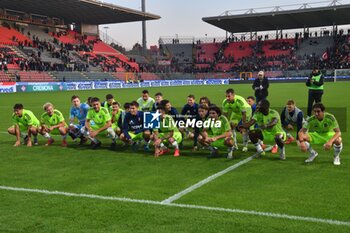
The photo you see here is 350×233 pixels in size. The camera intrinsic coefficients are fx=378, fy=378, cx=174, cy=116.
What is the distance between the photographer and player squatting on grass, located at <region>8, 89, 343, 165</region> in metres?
7.79

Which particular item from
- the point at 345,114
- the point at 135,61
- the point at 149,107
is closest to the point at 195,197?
the point at 149,107

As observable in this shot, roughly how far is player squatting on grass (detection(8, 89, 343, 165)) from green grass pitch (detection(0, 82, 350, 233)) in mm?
419

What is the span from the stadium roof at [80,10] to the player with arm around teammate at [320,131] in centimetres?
4683

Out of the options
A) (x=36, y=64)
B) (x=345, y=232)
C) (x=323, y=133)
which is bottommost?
(x=345, y=232)

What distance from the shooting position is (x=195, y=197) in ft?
19.0

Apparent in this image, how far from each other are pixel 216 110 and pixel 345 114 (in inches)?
356

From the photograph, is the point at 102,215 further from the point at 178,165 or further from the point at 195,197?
the point at 178,165

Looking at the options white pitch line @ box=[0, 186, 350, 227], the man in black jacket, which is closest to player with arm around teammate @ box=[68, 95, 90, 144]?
white pitch line @ box=[0, 186, 350, 227]

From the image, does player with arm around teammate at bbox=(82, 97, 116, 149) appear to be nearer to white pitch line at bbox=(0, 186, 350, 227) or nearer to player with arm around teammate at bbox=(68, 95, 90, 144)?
player with arm around teammate at bbox=(68, 95, 90, 144)

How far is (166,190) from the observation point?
6168 millimetres

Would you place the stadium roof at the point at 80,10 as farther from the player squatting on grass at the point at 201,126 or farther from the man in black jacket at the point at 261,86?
the man in black jacket at the point at 261,86

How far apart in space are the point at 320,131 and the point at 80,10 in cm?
5232

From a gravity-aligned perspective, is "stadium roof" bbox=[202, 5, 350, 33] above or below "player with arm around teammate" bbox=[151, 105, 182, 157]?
above

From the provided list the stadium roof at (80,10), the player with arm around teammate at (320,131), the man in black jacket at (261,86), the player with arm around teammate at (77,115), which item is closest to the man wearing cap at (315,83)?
the man in black jacket at (261,86)
